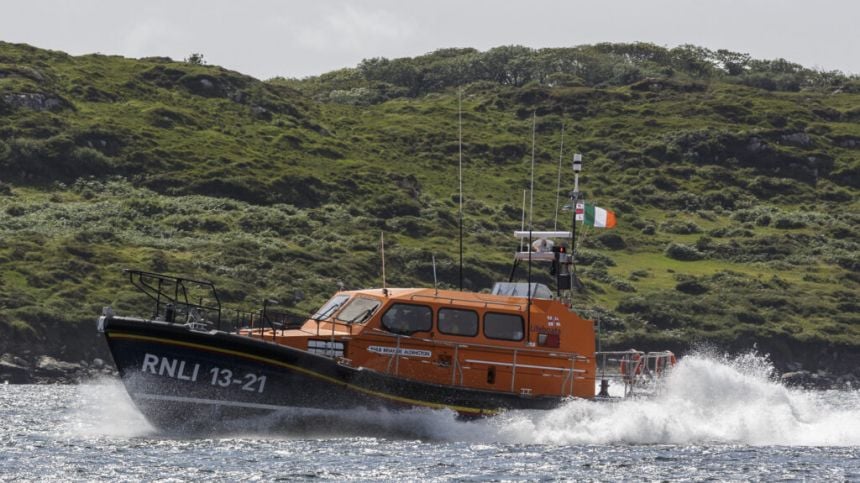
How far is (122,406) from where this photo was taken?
2517 centimetres

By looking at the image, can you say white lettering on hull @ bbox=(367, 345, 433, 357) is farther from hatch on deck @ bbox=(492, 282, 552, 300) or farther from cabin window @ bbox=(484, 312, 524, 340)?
hatch on deck @ bbox=(492, 282, 552, 300)

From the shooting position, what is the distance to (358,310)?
82.6 feet

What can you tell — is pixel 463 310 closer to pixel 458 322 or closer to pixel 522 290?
pixel 458 322

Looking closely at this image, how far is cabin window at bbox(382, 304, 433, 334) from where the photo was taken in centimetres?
2480

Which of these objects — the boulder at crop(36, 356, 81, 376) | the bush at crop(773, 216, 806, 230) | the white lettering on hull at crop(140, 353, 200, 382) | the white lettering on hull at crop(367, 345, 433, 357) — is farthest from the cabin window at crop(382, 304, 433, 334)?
the bush at crop(773, 216, 806, 230)

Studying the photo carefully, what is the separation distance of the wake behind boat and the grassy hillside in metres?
28.6

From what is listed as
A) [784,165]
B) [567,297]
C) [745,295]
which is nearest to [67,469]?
[567,297]

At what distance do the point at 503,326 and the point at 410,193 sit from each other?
6516cm

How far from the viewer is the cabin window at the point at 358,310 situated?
24.9 m

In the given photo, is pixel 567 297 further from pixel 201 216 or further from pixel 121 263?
pixel 201 216

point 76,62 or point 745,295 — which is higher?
point 76,62

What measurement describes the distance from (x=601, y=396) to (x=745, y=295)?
5077cm

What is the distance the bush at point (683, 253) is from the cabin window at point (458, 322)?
61.6 meters

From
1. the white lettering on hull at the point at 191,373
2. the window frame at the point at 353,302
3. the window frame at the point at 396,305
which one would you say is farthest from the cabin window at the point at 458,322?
the white lettering on hull at the point at 191,373
